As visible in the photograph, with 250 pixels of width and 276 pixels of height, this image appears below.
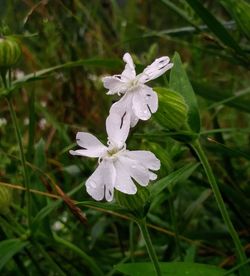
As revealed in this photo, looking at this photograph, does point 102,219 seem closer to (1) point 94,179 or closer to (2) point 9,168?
(2) point 9,168

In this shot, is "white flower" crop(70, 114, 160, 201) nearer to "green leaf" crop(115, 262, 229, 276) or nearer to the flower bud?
"green leaf" crop(115, 262, 229, 276)

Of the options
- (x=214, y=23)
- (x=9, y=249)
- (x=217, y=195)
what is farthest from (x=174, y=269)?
(x=214, y=23)

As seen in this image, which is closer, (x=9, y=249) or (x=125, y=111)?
(x=125, y=111)

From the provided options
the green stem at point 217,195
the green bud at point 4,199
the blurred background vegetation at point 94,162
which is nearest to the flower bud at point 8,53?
the blurred background vegetation at point 94,162

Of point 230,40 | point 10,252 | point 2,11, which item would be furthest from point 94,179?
point 2,11

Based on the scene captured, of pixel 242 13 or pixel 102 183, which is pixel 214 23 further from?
pixel 102 183

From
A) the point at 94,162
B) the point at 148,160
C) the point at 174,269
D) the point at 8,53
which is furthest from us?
the point at 94,162
